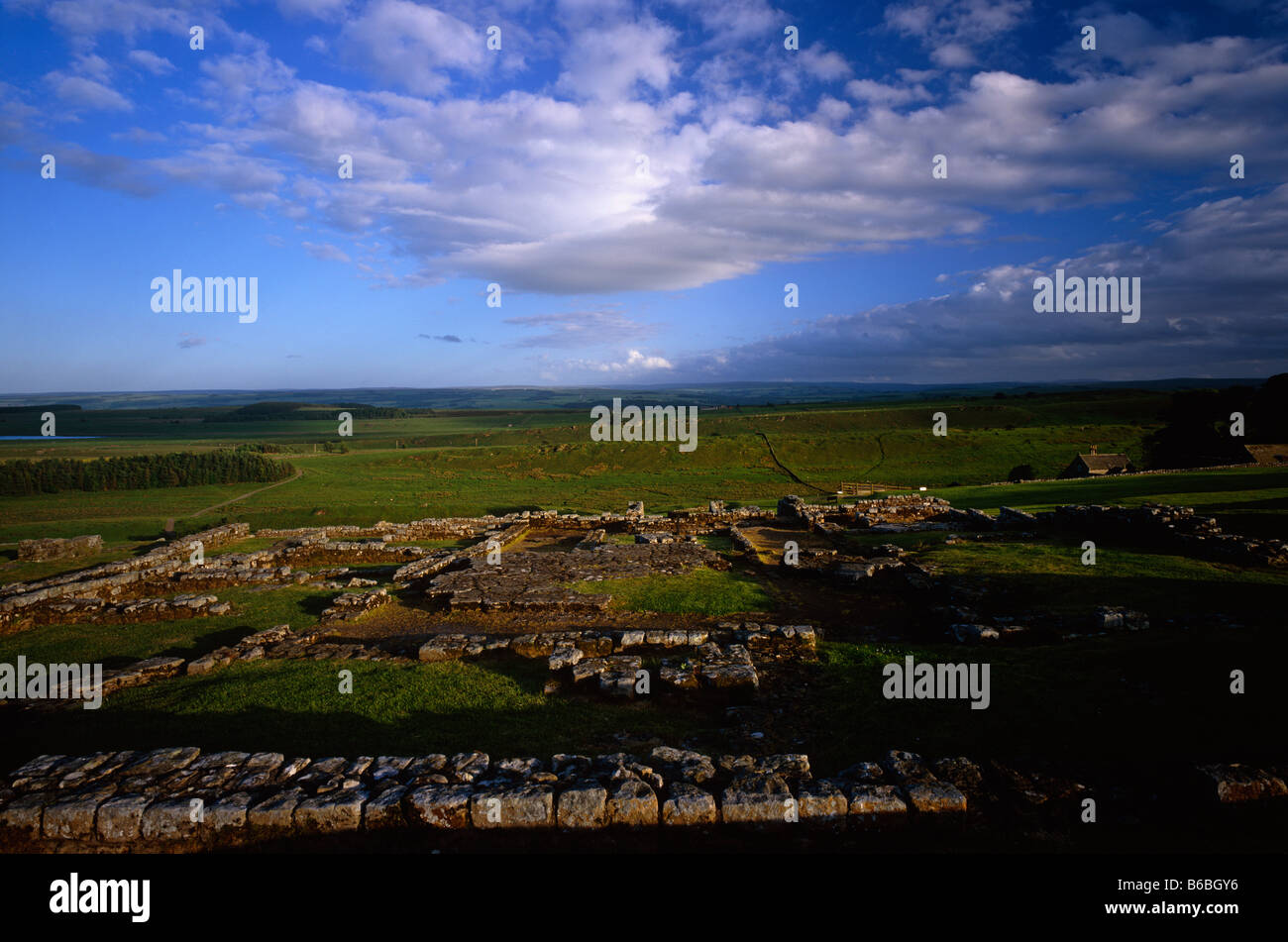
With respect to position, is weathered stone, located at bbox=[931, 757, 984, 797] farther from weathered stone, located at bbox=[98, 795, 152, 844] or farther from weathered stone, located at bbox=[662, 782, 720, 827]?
weathered stone, located at bbox=[98, 795, 152, 844]

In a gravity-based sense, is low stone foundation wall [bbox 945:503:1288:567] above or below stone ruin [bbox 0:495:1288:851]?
above

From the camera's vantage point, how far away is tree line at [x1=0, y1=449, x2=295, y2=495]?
135ft

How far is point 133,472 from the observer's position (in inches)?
1799

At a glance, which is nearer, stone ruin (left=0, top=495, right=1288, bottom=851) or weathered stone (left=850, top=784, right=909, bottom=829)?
weathered stone (left=850, top=784, right=909, bottom=829)

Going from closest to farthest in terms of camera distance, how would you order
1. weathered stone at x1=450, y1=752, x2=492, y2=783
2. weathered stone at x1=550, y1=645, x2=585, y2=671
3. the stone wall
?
weathered stone at x1=450, y1=752, x2=492, y2=783
weathered stone at x1=550, y1=645, x2=585, y2=671
the stone wall

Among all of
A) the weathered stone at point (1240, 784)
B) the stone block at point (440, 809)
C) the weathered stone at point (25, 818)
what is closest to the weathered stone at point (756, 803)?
the stone block at point (440, 809)

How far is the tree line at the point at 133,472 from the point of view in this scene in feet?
Result: 135

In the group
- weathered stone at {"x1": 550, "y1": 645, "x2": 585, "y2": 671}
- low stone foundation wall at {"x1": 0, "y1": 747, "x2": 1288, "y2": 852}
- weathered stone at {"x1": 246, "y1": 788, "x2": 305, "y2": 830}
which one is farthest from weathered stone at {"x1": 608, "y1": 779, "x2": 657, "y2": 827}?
weathered stone at {"x1": 550, "y1": 645, "x2": 585, "y2": 671}

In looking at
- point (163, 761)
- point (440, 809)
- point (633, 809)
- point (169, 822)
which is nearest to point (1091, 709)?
point (633, 809)

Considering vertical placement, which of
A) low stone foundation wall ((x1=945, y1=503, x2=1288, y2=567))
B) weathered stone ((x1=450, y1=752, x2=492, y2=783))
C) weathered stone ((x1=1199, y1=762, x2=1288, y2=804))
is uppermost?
low stone foundation wall ((x1=945, y1=503, x2=1288, y2=567))
